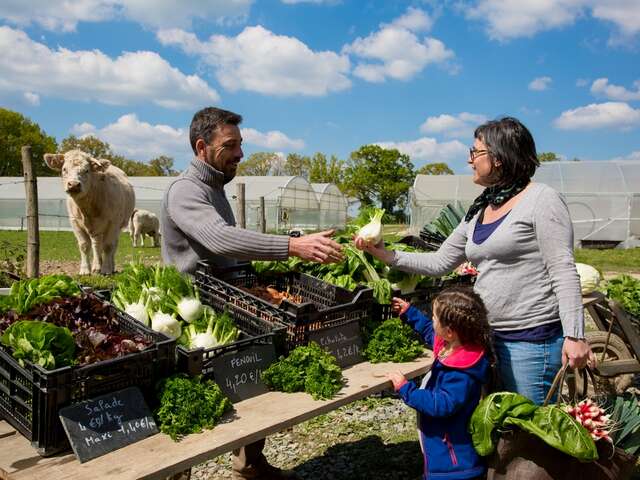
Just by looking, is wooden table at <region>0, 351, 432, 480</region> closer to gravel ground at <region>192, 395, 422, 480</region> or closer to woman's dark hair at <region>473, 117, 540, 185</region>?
woman's dark hair at <region>473, 117, 540, 185</region>

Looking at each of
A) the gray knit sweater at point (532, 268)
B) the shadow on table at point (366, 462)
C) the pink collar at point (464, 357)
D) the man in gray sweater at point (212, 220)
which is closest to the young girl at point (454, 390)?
the pink collar at point (464, 357)

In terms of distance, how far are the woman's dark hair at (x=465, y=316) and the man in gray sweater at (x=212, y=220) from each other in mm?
691

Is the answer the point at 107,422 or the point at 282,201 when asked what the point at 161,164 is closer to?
the point at 282,201

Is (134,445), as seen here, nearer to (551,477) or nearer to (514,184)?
(551,477)

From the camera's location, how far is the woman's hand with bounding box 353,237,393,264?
3528 millimetres

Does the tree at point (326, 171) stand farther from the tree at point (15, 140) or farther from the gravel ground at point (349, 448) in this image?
the gravel ground at point (349, 448)

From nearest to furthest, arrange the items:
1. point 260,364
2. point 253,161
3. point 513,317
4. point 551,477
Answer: point 551,477, point 260,364, point 513,317, point 253,161

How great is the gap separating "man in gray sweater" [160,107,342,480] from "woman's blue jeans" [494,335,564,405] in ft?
3.60

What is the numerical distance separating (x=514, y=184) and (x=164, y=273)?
1.95 m

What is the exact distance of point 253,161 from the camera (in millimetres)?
75062

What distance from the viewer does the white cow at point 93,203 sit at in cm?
1044

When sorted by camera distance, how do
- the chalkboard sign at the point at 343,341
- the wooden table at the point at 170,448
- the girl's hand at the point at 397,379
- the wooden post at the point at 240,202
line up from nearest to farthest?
the wooden table at the point at 170,448 < the girl's hand at the point at 397,379 < the chalkboard sign at the point at 343,341 < the wooden post at the point at 240,202

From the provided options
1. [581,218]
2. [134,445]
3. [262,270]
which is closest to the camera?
[134,445]

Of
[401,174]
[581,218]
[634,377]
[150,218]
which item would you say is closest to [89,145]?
[401,174]
